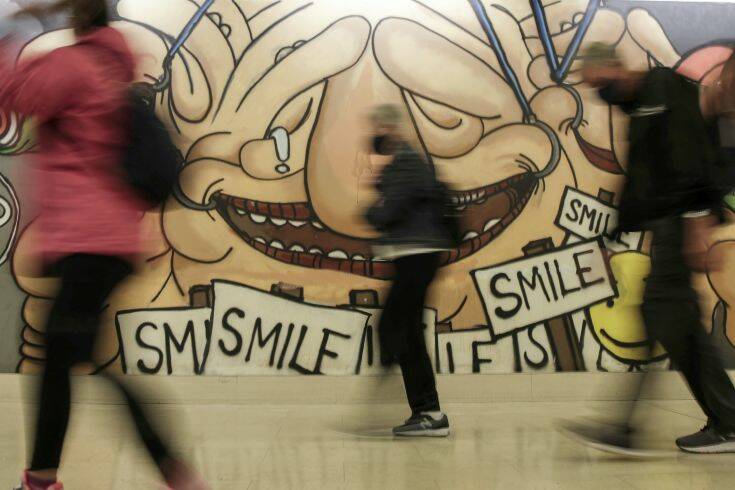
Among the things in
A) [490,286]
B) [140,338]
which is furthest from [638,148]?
[140,338]

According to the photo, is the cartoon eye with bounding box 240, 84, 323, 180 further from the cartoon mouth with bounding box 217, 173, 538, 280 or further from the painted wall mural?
the cartoon mouth with bounding box 217, 173, 538, 280

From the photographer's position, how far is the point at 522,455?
3.37 metres

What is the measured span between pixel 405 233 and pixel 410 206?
0.40 ft

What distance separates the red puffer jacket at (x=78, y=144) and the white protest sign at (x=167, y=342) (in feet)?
8.73

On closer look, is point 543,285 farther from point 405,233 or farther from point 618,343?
point 405,233

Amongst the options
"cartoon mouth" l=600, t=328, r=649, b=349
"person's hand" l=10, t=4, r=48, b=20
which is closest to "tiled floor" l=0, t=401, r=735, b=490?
"cartoon mouth" l=600, t=328, r=649, b=349

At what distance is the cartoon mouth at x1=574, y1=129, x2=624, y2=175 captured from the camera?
16.6 feet

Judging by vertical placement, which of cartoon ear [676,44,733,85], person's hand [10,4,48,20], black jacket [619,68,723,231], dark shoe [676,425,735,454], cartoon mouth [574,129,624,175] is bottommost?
dark shoe [676,425,735,454]

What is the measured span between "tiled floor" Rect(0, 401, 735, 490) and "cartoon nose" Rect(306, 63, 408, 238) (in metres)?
1.22

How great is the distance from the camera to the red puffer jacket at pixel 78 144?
84.7 inches

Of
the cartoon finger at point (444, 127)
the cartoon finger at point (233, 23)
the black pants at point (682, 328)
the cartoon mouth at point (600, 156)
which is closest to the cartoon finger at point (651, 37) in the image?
the cartoon mouth at point (600, 156)

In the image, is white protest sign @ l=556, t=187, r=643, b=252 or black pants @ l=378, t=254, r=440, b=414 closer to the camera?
black pants @ l=378, t=254, r=440, b=414

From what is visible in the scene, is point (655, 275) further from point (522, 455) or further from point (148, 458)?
point (148, 458)

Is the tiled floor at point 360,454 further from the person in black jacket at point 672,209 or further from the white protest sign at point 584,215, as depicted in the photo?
the white protest sign at point 584,215
